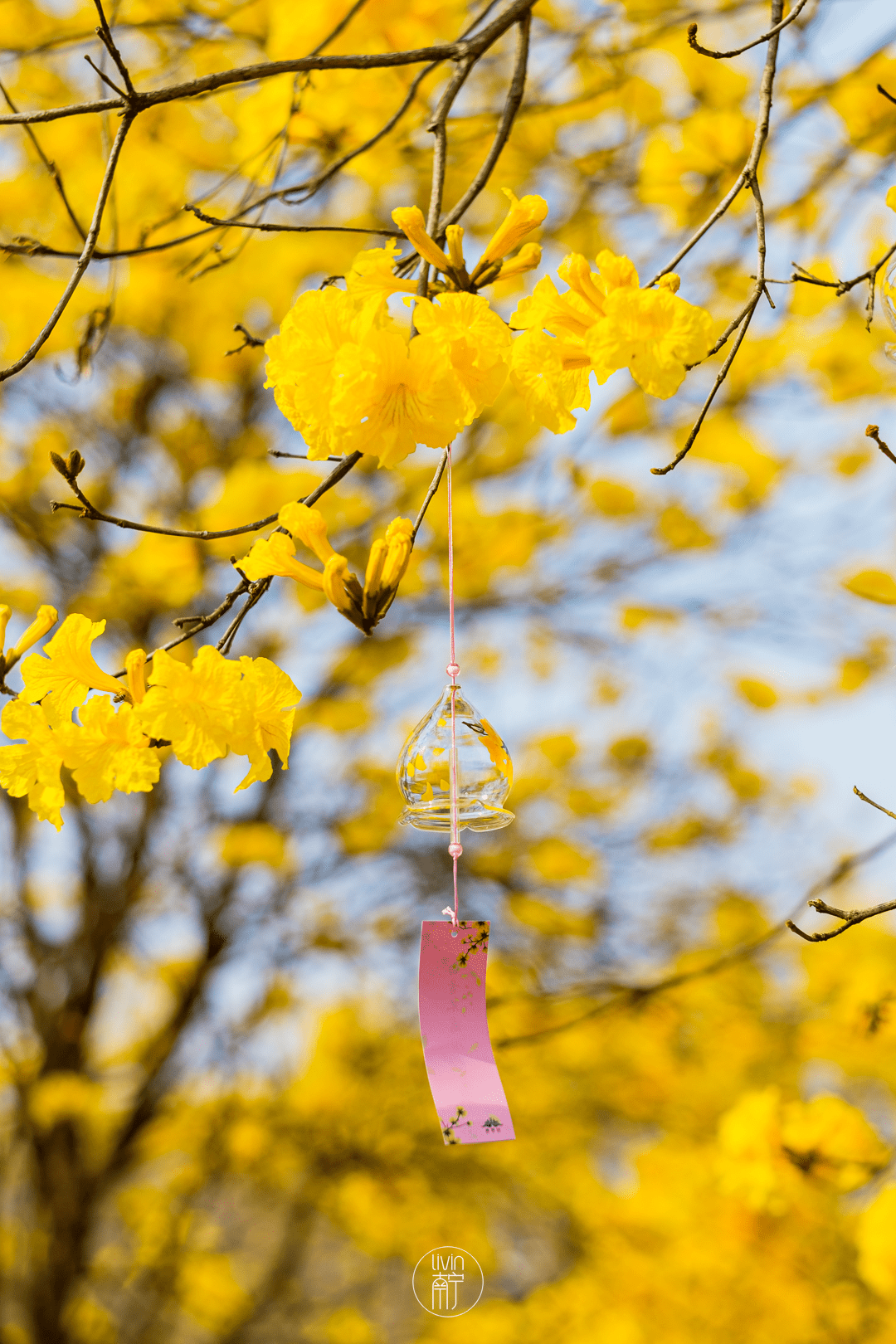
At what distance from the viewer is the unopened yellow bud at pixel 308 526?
1.95ft

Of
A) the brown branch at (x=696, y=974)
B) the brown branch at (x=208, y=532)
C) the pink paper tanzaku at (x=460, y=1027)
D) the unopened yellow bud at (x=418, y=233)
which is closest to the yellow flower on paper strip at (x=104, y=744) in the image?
the brown branch at (x=208, y=532)

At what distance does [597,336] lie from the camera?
0.60 m

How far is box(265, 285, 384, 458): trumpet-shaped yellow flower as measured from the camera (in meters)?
0.58

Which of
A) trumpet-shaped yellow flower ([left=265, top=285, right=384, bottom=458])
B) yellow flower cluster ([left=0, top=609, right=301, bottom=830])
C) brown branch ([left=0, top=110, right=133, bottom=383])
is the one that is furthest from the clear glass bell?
brown branch ([left=0, top=110, right=133, bottom=383])

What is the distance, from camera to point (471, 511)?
250cm

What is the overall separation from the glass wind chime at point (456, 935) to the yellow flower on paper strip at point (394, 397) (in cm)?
6

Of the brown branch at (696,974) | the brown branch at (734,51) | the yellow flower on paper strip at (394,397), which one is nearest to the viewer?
the yellow flower on paper strip at (394,397)

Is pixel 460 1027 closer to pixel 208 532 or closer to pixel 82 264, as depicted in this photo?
pixel 208 532

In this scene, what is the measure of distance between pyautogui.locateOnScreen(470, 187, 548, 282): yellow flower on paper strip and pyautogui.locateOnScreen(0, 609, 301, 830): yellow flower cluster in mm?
280

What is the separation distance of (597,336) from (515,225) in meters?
0.08

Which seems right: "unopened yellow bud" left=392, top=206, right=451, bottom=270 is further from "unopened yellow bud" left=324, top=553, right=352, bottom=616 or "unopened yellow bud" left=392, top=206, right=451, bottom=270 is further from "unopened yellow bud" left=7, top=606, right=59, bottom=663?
"unopened yellow bud" left=7, top=606, right=59, bottom=663

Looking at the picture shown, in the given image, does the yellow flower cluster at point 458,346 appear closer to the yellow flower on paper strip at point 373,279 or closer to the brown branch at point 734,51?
the yellow flower on paper strip at point 373,279

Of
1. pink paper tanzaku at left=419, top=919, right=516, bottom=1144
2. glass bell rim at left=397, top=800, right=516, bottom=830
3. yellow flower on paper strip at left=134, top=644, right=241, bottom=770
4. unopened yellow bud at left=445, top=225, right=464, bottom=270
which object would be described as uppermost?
unopened yellow bud at left=445, top=225, right=464, bottom=270

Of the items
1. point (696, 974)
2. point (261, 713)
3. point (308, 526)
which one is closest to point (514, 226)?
point (308, 526)
